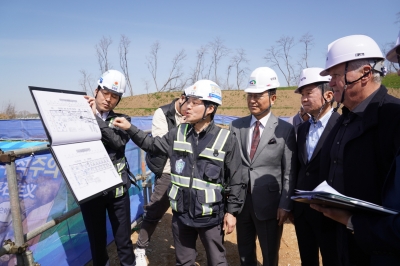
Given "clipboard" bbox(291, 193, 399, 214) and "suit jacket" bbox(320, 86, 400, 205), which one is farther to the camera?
"suit jacket" bbox(320, 86, 400, 205)

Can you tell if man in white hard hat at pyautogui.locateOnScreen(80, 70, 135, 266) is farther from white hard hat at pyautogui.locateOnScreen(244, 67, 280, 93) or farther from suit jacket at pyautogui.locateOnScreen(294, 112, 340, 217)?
suit jacket at pyautogui.locateOnScreen(294, 112, 340, 217)

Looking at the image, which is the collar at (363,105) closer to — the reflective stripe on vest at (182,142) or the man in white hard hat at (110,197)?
the reflective stripe on vest at (182,142)

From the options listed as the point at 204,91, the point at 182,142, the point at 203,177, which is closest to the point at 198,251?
the point at 203,177

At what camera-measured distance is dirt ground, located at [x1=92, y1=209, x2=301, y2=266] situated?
400cm

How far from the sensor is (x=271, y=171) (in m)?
2.89

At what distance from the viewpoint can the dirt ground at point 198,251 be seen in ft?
13.1

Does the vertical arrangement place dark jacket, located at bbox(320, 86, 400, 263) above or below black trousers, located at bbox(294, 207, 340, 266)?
above

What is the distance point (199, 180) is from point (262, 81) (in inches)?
46.9

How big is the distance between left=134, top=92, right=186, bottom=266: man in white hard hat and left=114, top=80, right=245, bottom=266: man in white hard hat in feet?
3.27

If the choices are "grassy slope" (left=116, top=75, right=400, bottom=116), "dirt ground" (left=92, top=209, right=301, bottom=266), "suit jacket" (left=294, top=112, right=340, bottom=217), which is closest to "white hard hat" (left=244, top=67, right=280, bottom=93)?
"suit jacket" (left=294, top=112, right=340, bottom=217)

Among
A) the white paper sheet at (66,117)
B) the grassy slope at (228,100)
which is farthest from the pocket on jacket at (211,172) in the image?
the grassy slope at (228,100)

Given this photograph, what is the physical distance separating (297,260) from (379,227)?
3.04m

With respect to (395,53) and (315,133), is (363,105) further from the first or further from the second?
(315,133)

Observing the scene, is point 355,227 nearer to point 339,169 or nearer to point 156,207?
point 339,169
